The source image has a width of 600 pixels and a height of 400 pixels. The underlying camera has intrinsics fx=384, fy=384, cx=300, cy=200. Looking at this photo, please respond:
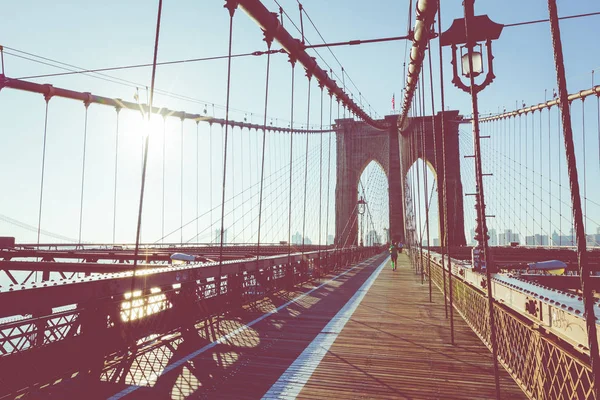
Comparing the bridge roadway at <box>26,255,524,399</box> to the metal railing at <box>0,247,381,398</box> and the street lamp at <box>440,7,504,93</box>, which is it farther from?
the street lamp at <box>440,7,504,93</box>

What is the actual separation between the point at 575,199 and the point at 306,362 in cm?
373

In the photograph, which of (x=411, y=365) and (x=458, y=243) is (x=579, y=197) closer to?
(x=411, y=365)

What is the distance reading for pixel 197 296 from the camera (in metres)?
6.39

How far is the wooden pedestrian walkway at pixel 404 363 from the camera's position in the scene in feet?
12.3

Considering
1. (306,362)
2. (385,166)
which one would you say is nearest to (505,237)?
(385,166)

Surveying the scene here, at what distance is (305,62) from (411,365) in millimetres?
8642

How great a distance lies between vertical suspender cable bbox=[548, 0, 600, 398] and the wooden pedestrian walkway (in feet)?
7.95

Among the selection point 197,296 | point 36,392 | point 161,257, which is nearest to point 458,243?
point 161,257

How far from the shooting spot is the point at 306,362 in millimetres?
4633

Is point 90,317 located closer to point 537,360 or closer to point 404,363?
point 404,363

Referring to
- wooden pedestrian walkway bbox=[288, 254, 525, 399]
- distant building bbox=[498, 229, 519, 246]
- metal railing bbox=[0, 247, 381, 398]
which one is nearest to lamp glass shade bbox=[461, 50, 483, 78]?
wooden pedestrian walkway bbox=[288, 254, 525, 399]

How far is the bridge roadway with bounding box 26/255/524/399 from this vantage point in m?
3.73

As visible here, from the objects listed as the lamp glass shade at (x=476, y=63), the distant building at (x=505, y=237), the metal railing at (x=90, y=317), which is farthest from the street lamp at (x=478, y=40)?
the distant building at (x=505, y=237)

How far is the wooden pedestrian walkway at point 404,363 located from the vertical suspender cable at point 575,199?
242cm
